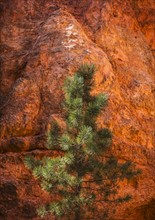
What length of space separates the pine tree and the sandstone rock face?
9.06 ft

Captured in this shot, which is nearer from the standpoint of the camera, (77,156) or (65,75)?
(77,156)

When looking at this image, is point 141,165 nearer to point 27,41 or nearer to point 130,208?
point 130,208

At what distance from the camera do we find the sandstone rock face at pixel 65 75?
11.6m

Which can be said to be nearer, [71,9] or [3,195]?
[3,195]

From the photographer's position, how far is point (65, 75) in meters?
12.4

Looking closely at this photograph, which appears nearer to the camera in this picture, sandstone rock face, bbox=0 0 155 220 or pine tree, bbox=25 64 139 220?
pine tree, bbox=25 64 139 220

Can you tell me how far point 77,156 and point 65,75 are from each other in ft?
15.1

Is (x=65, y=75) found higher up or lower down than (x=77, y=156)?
higher up

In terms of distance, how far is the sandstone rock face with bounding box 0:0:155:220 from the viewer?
37.9ft

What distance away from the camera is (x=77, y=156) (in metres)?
8.41

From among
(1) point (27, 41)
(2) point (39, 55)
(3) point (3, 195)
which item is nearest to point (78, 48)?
(2) point (39, 55)

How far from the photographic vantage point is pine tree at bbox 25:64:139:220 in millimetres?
8023

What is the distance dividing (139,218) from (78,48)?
636 cm

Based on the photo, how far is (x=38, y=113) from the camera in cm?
1231
